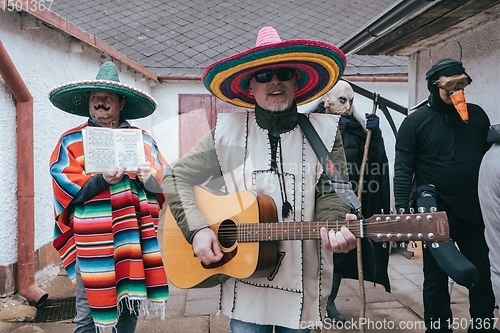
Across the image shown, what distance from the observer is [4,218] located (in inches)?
129

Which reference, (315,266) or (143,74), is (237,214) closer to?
(315,266)

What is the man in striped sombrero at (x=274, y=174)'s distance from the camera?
1674 mm

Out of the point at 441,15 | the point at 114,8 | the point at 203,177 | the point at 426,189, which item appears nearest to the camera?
the point at 203,177

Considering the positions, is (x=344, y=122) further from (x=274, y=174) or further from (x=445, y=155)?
(x=274, y=174)

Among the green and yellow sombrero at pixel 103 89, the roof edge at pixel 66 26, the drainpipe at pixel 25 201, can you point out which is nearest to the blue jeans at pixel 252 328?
the green and yellow sombrero at pixel 103 89

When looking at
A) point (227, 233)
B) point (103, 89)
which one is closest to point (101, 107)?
point (103, 89)

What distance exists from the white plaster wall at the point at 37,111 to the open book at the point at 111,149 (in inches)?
71.7

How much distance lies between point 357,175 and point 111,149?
6.95 ft

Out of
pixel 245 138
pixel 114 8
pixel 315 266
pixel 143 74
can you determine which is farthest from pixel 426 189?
pixel 114 8

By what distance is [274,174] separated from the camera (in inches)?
68.2

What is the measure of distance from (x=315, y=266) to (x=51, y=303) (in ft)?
9.21

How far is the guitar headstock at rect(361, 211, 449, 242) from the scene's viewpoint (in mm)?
1460

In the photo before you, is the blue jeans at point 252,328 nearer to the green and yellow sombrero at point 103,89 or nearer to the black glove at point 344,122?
the green and yellow sombrero at point 103,89

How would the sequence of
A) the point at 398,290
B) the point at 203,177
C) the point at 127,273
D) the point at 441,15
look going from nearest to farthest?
the point at 203,177 → the point at 127,273 → the point at 441,15 → the point at 398,290
